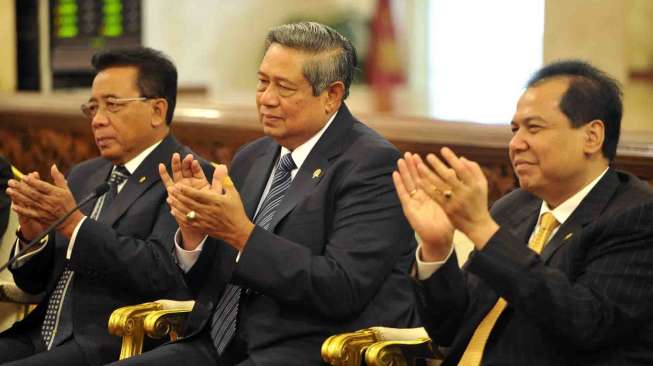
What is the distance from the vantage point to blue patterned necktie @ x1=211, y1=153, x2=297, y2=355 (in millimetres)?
3230

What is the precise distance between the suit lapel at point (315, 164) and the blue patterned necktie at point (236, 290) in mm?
50

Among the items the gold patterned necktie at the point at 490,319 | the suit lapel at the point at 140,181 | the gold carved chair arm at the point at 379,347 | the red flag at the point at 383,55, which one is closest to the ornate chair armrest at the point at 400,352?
the gold carved chair arm at the point at 379,347

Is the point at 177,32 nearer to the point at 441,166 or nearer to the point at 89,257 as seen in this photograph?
the point at 89,257

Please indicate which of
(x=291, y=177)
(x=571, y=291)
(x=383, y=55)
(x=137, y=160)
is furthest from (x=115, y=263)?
(x=383, y=55)

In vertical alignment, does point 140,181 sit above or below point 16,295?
above

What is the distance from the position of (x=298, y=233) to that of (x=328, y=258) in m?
0.12

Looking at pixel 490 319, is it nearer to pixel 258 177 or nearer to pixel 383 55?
pixel 258 177

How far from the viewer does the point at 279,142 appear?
3303 millimetres

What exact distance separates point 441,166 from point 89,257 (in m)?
1.33

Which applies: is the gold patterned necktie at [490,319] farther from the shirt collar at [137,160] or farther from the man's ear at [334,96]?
the shirt collar at [137,160]

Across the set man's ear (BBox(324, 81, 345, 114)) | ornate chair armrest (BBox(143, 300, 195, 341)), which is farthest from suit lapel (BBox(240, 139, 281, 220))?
ornate chair armrest (BBox(143, 300, 195, 341))

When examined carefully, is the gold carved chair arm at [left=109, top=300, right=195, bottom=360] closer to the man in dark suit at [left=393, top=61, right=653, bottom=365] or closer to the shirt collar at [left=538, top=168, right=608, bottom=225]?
the man in dark suit at [left=393, top=61, right=653, bottom=365]

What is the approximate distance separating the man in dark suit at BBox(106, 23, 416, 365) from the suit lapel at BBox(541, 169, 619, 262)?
1.58ft

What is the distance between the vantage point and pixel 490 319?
2.84 m
